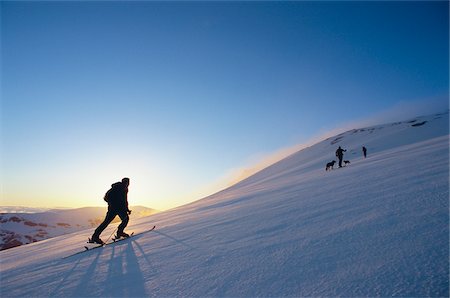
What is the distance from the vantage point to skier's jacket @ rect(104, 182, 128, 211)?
24.6 ft

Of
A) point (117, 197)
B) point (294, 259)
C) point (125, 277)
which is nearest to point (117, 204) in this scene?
point (117, 197)

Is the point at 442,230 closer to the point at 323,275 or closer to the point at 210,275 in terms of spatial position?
the point at 323,275

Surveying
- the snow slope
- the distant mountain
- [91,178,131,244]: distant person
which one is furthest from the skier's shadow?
the distant mountain

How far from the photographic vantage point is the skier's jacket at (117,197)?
24.6 feet

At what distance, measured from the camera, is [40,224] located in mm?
30938

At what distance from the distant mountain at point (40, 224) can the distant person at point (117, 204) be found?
59.1 feet

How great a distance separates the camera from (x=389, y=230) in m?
Answer: 3.61

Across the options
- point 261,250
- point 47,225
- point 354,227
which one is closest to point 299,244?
point 261,250

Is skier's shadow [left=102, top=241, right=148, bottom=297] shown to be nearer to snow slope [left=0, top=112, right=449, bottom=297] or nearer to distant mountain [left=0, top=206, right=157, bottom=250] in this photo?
snow slope [left=0, top=112, right=449, bottom=297]

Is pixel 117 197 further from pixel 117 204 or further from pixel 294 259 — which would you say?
pixel 294 259

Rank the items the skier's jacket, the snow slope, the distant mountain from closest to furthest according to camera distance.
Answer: the snow slope < the skier's jacket < the distant mountain

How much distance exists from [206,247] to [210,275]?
1339 millimetres

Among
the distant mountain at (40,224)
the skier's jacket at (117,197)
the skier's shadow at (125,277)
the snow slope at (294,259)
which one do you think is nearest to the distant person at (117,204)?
the skier's jacket at (117,197)

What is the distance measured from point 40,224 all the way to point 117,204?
102 ft
